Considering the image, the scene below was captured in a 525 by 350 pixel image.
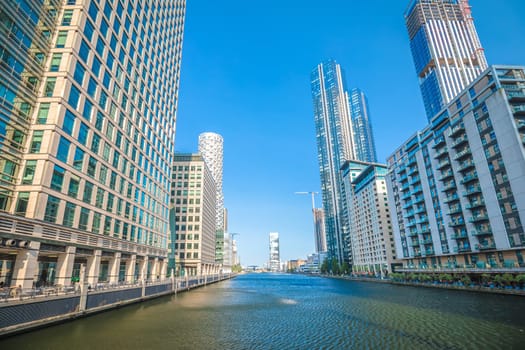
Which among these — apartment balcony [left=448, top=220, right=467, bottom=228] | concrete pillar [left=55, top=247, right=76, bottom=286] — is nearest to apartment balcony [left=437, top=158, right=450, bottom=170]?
apartment balcony [left=448, top=220, right=467, bottom=228]

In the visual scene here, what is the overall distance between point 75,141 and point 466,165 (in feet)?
244

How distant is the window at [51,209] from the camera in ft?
94.6

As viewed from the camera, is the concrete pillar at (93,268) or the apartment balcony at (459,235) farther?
the apartment balcony at (459,235)

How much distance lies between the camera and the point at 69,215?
32.4 meters

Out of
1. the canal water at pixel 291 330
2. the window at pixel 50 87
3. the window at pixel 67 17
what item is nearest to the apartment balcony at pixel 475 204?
the canal water at pixel 291 330

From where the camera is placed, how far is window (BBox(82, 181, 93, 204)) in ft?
117

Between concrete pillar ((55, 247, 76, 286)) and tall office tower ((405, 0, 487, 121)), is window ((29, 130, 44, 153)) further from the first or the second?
tall office tower ((405, 0, 487, 121))

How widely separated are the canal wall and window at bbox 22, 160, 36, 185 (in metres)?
11.7

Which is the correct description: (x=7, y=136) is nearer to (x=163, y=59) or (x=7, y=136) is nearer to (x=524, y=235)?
(x=163, y=59)

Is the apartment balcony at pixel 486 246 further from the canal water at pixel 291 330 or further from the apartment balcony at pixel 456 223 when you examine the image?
the canal water at pixel 291 330

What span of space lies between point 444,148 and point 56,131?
80.1 meters

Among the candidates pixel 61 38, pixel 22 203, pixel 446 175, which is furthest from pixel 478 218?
pixel 61 38

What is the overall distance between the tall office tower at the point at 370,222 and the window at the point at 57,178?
115947 millimetres

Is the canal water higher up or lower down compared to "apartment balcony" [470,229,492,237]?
lower down
